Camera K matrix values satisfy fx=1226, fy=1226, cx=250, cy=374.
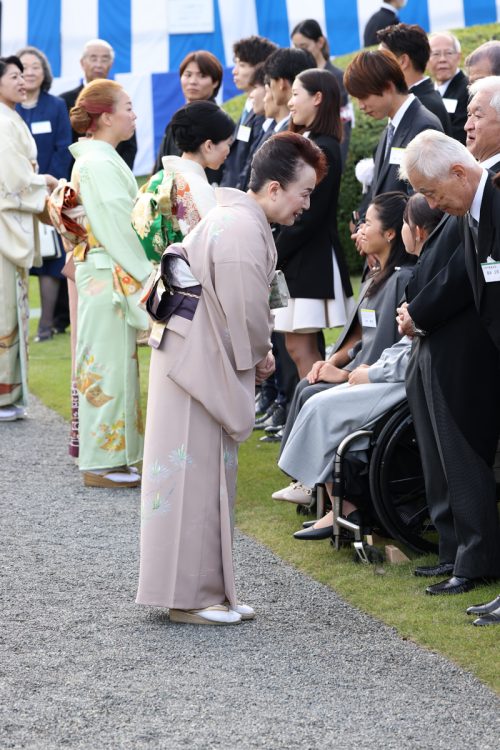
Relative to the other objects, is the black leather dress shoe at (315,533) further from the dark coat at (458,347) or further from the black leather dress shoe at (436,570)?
the dark coat at (458,347)

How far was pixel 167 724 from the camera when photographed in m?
3.32

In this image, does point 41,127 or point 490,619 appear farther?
point 41,127

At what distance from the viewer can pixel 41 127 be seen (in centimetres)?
1063

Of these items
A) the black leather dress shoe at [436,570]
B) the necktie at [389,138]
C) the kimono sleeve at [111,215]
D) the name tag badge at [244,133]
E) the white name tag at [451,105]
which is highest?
the white name tag at [451,105]

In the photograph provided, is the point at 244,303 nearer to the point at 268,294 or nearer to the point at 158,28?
the point at 268,294

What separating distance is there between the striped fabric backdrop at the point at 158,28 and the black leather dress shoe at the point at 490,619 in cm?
1224

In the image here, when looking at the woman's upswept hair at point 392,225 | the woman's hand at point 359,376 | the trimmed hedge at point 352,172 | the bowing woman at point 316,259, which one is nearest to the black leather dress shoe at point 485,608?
the woman's hand at point 359,376

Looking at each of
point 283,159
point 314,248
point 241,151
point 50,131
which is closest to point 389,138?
point 314,248

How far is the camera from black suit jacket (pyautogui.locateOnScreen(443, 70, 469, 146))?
7391mm

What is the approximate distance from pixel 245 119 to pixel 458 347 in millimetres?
4136

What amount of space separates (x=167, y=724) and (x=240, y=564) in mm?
1702

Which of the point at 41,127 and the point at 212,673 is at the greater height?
the point at 41,127

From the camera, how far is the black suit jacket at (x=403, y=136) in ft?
19.1

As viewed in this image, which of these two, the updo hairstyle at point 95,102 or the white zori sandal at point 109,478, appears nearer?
the updo hairstyle at point 95,102
